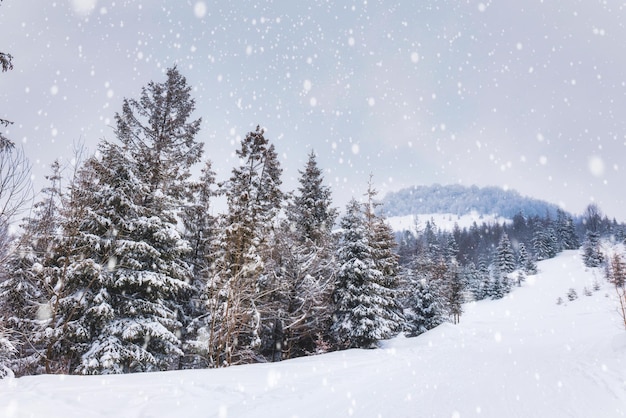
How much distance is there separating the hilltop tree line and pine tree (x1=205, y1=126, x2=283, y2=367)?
9 centimetres

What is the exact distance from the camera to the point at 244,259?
13.5 m

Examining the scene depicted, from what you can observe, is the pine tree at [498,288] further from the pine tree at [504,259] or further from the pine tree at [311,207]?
the pine tree at [311,207]

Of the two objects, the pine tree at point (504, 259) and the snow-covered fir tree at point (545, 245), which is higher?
the snow-covered fir tree at point (545, 245)

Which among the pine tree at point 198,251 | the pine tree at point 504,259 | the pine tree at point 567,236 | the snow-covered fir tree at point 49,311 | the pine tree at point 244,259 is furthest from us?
the pine tree at point 567,236

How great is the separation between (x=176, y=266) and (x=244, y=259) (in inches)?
119

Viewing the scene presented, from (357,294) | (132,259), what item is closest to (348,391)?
(132,259)

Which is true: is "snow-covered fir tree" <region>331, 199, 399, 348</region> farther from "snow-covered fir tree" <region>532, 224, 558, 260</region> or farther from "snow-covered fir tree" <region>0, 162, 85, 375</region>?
"snow-covered fir tree" <region>532, 224, 558, 260</region>

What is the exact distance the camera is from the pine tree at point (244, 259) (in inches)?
487

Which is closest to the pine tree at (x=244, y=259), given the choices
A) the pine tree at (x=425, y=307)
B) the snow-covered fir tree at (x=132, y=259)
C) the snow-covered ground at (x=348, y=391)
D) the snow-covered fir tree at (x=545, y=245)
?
the snow-covered fir tree at (x=132, y=259)

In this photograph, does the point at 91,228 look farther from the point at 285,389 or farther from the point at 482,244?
the point at 482,244

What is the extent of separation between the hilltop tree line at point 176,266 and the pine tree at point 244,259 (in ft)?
0.30

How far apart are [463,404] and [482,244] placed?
128157 millimetres

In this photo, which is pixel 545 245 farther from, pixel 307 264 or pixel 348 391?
pixel 348 391

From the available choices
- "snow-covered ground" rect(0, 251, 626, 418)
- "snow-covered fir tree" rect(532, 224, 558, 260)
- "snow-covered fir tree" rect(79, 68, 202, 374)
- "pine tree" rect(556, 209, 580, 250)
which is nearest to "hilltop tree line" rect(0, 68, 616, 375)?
"snow-covered fir tree" rect(79, 68, 202, 374)
